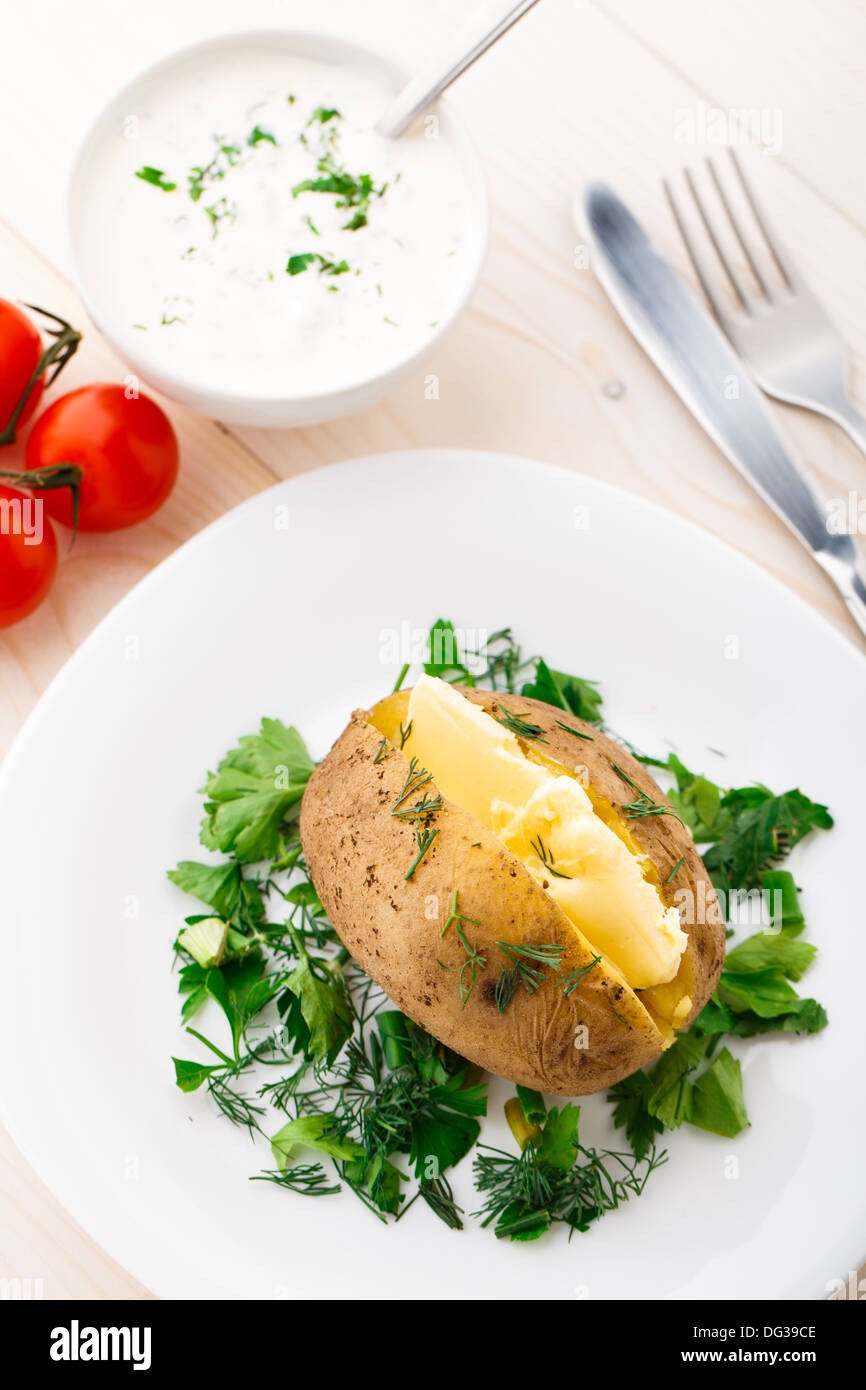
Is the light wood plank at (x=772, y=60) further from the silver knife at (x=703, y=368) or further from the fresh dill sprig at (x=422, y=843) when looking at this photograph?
the fresh dill sprig at (x=422, y=843)

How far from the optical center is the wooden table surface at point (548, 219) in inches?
80.0

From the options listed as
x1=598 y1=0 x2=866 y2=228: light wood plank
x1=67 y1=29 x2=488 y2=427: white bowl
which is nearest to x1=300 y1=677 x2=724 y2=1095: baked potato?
x1=67 y1=29 x2=488 y2=427: white bowl

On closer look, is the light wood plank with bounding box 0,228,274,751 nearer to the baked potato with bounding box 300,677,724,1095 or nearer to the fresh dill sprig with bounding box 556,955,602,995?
the baked potato with bounding box 300,677,724,1095

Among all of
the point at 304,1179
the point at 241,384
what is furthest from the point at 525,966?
the point at 241,384

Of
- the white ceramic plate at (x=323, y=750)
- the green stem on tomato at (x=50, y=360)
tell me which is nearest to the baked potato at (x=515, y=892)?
the white ceramic plate at (x=323, y=750)

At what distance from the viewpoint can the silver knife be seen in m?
1.99

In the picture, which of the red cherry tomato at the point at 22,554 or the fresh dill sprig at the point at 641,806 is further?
the red cherry tomato at the point at 22,554

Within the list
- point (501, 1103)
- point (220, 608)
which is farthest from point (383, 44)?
point (501, 1103)

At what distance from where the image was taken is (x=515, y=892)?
140 centimetres

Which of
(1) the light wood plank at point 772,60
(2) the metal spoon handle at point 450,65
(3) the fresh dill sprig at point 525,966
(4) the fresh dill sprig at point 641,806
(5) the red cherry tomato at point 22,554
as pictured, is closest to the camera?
(3) the fresh dill sprig at point 525,966

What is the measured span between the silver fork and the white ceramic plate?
40 centimetres

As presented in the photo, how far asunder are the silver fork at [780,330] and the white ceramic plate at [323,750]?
1.31 feet

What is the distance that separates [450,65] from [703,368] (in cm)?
69
